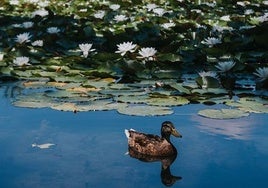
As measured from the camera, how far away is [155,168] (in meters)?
2.33

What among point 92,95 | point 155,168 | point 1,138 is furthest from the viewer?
point 92,95

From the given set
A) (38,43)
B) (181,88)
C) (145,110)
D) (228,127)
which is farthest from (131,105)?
(38,43)

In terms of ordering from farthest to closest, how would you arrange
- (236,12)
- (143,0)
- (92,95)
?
(143,0), (236,12), (92,95)

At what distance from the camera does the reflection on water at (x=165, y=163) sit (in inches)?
85.7

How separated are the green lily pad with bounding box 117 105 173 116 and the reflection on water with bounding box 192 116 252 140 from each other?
0.17m

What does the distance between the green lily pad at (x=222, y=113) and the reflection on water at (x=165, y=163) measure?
0.60m

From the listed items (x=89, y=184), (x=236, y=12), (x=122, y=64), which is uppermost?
(x=236, y=12)

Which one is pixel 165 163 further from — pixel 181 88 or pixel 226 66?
pixel 226 66

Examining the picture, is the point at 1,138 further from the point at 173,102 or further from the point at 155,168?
the point at 173,102

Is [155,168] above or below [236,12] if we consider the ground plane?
below

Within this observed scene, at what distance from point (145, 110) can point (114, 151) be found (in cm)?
62

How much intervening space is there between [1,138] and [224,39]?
2.86 m

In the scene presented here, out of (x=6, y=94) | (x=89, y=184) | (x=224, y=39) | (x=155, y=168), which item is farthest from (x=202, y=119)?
(x=224, y=39)

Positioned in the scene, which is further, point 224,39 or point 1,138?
point 224,39
